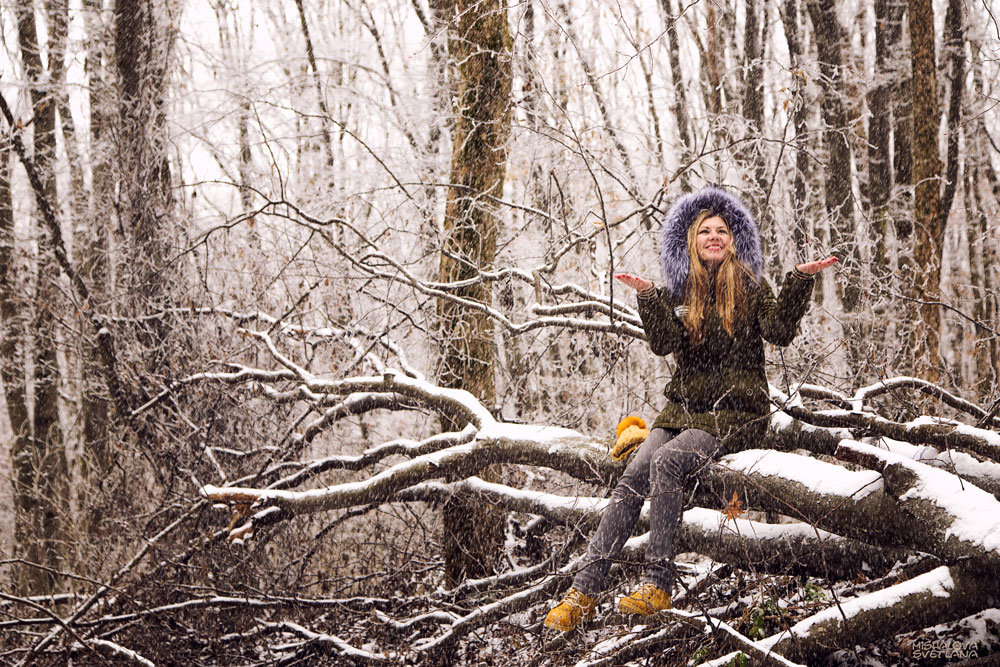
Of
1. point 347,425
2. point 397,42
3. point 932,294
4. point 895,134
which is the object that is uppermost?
point 397,42

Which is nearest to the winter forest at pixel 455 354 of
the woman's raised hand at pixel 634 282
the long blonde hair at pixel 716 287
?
the long blonde hair at pixel 716 287

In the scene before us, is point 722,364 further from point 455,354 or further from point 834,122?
point 834,122

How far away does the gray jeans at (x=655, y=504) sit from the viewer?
10.5 ft

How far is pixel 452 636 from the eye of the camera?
4.34m

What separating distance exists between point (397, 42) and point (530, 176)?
4.18 meters

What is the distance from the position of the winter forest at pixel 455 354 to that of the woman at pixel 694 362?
0.66ft

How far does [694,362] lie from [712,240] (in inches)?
22.4

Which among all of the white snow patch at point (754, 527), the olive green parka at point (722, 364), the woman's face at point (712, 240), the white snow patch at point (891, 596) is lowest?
the white snow patch at point (891, 596)

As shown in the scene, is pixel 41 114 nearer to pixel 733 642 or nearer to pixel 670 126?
pixel 670 126

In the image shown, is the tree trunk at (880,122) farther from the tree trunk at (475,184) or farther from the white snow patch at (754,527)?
the white snow patch at (754,527)

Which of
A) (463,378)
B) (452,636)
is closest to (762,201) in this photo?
(463,378)

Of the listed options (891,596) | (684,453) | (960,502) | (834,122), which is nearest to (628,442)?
(684,453)

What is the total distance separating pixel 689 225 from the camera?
3.81 meters

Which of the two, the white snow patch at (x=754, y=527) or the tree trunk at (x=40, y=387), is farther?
the tree trunk at (x=40, y=387)
